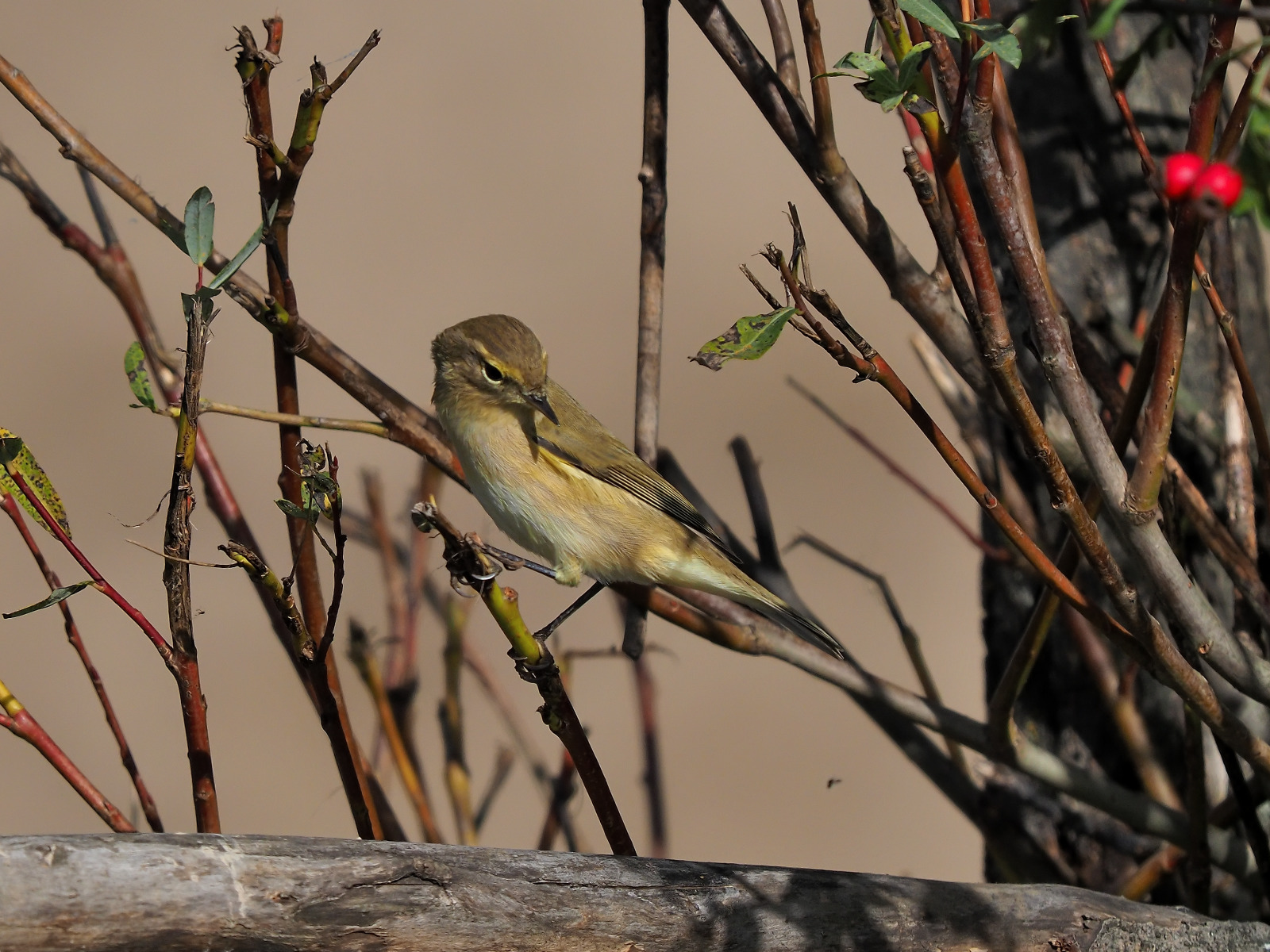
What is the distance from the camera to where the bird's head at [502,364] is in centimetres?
305

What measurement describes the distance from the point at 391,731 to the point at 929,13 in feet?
5.57

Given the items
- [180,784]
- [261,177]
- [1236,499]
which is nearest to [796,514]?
[180,784]

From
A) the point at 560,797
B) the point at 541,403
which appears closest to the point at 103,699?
the point at 560,797

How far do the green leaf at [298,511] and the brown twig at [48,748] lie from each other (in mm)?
452

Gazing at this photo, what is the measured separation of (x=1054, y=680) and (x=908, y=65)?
2.10 m

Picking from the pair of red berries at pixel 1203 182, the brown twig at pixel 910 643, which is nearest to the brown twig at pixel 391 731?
the brown twig at pixel 910 643

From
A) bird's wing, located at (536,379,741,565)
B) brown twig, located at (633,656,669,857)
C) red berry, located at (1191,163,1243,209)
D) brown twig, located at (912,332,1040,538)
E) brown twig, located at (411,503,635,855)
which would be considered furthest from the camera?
bird's wing, located at (536,379,741,565)

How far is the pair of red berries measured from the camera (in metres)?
1.09

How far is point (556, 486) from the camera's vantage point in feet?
10.6

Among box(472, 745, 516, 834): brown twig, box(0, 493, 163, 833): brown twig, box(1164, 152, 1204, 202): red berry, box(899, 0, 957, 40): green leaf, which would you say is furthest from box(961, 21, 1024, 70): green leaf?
box(472, 745, 516, 834): brown twig

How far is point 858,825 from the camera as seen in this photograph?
5406 millimetres

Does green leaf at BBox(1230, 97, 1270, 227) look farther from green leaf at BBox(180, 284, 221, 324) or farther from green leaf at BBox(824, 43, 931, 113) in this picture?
green leaf at BBox(180, 284, 221, 324)

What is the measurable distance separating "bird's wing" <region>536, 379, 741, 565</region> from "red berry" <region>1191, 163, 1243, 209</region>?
211cm

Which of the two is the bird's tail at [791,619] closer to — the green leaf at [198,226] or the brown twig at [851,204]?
the brown twig at [851,204]
